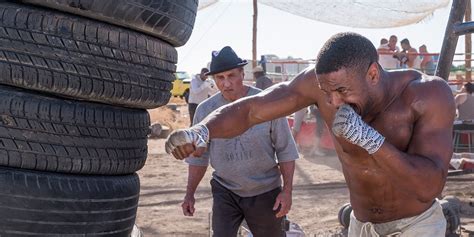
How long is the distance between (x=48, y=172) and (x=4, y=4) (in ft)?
2.88

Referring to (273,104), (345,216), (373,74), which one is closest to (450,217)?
(345,216)

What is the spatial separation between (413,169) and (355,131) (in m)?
0.34

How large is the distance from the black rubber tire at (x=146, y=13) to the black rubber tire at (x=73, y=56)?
5 cm

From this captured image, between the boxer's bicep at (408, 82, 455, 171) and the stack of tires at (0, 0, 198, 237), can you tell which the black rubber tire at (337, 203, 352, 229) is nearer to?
the stack of tires at (0, 0, 198, 237)

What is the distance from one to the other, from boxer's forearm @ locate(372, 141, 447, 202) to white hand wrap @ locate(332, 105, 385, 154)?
41mm

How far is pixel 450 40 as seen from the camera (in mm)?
5699

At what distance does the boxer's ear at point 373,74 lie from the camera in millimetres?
3834

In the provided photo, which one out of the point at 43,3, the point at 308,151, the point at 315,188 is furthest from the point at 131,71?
the point at 308,151

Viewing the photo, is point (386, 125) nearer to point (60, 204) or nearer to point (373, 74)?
point (373, 74)

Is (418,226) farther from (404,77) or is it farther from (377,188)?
(404,77)

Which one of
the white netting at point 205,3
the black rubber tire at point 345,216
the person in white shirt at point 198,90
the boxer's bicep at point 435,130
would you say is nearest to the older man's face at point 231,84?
the boxer's bicep at point 435,130

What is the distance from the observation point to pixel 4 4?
3.97 meters

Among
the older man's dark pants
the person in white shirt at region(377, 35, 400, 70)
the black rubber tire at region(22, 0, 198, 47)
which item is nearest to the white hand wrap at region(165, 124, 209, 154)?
the black rubber tire at region(22, 0, 198, 47)

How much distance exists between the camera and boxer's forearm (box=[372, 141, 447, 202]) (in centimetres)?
356
